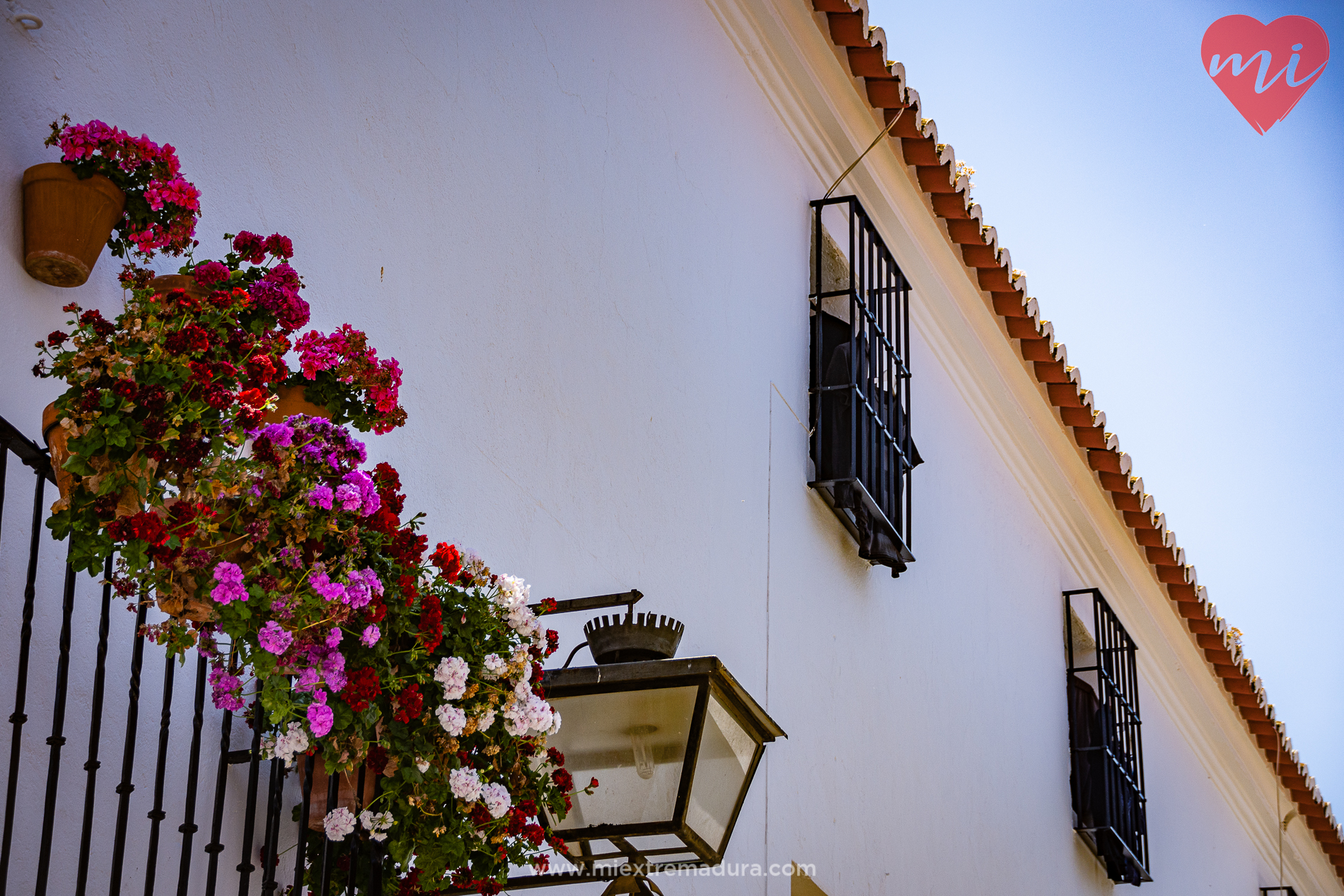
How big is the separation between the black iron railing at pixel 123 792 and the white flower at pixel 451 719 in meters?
0.18

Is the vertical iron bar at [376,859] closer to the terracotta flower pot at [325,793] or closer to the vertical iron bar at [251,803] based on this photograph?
the terracotta flower pot at [325,793]

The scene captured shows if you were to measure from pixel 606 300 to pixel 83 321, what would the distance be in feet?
7.45

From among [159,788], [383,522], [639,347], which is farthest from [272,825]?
[639,347]

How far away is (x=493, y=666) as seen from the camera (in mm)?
2756

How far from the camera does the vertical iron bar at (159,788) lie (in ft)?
7.61

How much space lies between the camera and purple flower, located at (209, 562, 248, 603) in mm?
2281

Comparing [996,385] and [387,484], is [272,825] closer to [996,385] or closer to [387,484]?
[387,484]

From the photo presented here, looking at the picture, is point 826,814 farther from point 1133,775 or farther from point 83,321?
point 1133,775

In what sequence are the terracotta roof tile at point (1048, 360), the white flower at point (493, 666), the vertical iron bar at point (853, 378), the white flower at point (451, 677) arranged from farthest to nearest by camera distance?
1. the terracotta roof tile at point (1048, 360)
2. the vertical iron bar at point (853, 378)
3. the white flower at point (493, 666)
4. the white flower at point (451, 677)

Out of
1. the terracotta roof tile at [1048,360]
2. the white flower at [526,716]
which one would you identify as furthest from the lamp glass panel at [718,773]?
the terracotta roof tile at [1048,360]

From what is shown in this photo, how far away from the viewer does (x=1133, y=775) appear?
9125mm

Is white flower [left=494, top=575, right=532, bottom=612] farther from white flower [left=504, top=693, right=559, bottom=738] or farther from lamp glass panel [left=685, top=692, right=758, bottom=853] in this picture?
lamp glass panel [left=685, top=692, right=758, bottom=853]

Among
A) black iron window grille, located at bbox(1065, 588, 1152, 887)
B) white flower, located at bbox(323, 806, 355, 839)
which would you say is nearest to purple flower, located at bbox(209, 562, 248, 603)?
white flower, located at bbox(323, 806, 355, 839)

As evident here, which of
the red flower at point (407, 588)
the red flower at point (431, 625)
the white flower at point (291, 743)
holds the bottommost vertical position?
the white flower at point (291, 743)
